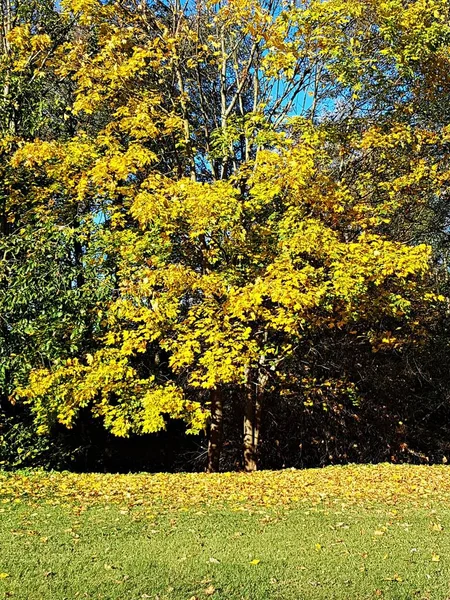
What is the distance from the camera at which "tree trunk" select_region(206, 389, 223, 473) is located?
11.6m

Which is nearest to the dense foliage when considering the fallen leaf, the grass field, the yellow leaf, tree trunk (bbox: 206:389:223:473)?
tree trunk (bbox: 206:389:223:473)

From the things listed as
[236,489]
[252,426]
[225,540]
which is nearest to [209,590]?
[225,540]

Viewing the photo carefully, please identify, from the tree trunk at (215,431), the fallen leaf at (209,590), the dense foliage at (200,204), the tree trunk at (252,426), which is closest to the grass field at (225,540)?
Result: the fallen leaf at (209,590)

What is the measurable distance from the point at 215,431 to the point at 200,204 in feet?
16.2

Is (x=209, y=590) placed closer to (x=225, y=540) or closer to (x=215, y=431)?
(x=225, y=540)

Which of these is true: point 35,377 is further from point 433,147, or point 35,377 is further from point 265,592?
point 433,147

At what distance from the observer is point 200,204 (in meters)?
8.71

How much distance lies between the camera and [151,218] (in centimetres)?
A: 896

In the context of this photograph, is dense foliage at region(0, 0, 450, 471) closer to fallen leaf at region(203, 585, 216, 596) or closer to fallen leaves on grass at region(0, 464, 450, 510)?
fallen leaves on grass at region(0, 464, 450, 510)

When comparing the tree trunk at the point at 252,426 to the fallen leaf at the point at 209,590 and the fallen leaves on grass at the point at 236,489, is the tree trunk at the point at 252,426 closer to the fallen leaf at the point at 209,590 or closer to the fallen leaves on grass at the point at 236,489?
the fallen leaves on grass at the point at 236,489

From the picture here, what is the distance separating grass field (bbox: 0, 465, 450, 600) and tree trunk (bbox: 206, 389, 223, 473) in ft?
9.61

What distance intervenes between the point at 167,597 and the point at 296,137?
27.6 ft

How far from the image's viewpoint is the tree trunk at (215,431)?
1157cm

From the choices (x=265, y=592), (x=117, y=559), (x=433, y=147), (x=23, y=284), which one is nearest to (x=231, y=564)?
(x=265, y=592)
